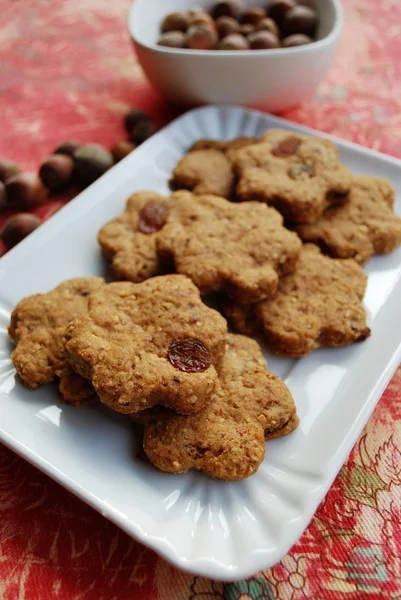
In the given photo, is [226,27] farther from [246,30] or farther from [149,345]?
[149,345]

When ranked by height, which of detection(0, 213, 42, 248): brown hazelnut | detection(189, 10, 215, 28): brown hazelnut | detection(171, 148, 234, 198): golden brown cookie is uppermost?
detection(189, 10, 215, 28): brown hazelnut

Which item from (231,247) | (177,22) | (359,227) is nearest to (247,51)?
(177,22)

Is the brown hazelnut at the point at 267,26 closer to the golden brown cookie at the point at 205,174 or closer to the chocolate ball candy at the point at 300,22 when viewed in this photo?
the chocolate ball candy at the point at 300,22

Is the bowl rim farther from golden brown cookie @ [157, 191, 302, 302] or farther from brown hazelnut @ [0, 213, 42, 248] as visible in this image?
brown hazelnut @ [0, 213, 42, 248]

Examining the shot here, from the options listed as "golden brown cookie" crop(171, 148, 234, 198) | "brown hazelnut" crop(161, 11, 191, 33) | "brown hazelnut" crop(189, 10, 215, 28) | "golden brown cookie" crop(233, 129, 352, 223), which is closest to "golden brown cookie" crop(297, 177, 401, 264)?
"golden brown cookie" crop(233, 129, 352, 223)

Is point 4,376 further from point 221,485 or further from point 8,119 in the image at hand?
point 8,119

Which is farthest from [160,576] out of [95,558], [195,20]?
[195,20]
